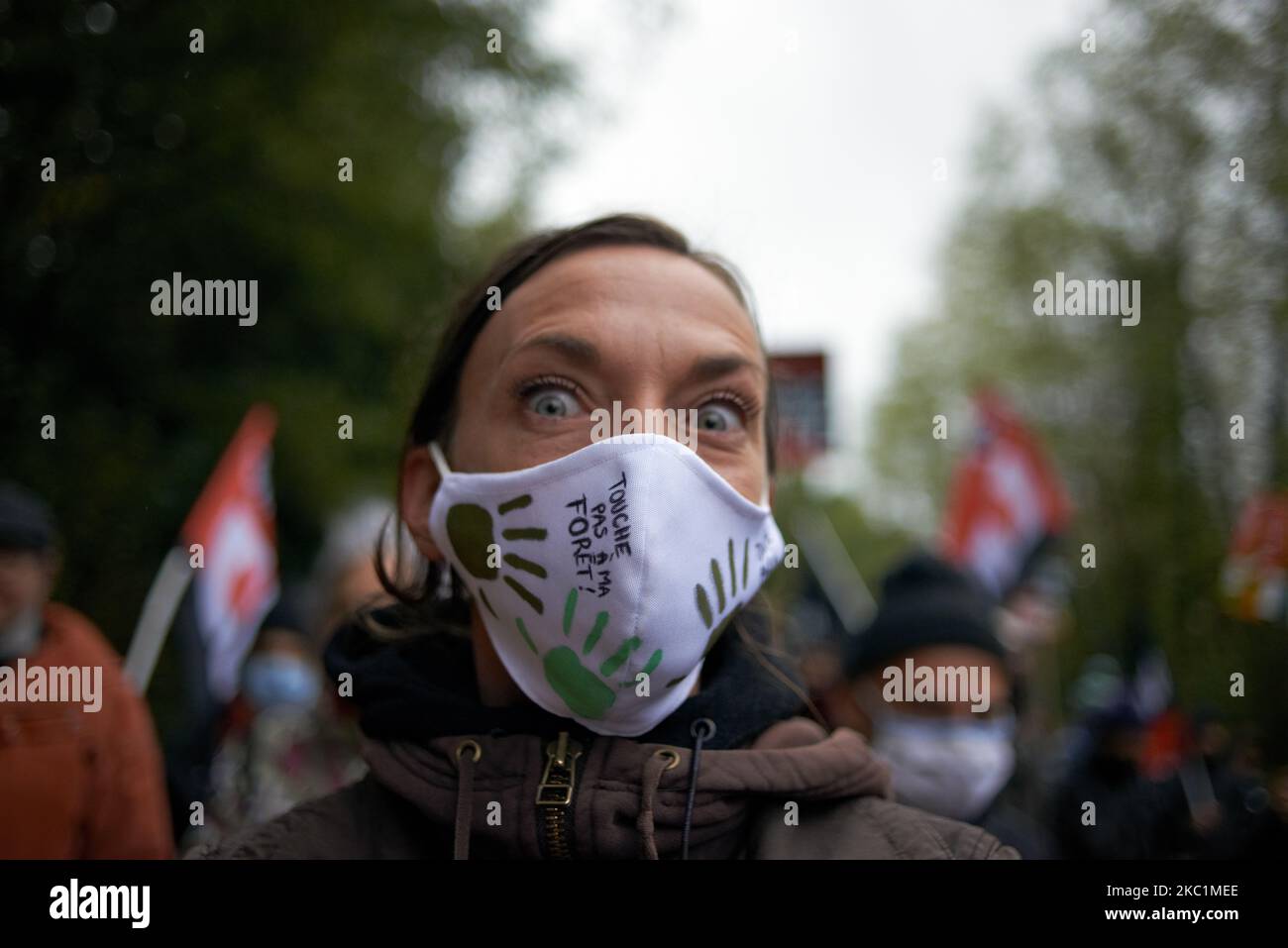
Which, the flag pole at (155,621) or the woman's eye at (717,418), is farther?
the flag pole at (155,621)

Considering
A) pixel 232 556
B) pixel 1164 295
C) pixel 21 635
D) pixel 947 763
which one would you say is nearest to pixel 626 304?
pixel 21 635

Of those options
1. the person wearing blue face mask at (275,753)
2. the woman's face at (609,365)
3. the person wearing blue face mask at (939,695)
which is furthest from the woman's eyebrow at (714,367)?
the person wearing blue face mask at (275,753)

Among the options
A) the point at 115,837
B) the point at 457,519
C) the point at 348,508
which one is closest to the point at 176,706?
the point at 115,837

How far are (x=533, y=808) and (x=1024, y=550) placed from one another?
672 centimetres

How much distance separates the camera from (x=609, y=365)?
1812 mm

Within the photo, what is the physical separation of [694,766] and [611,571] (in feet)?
1.19

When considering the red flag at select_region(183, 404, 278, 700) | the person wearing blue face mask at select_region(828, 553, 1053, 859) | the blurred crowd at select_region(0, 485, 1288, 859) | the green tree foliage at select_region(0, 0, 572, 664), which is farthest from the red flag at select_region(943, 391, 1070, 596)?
the red flag at select_region(183, 404, 278, 700)

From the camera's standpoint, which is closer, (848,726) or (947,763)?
(947,763)

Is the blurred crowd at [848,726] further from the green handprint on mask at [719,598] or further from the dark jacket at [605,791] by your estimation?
the green handprint on mask at [719,598]

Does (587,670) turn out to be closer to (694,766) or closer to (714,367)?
(694,766)

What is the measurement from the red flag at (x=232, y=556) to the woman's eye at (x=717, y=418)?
371 cm

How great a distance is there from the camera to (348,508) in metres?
11.2

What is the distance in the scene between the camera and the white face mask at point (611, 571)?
1736 millimetres

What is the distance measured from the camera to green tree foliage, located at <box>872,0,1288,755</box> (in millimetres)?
4375
